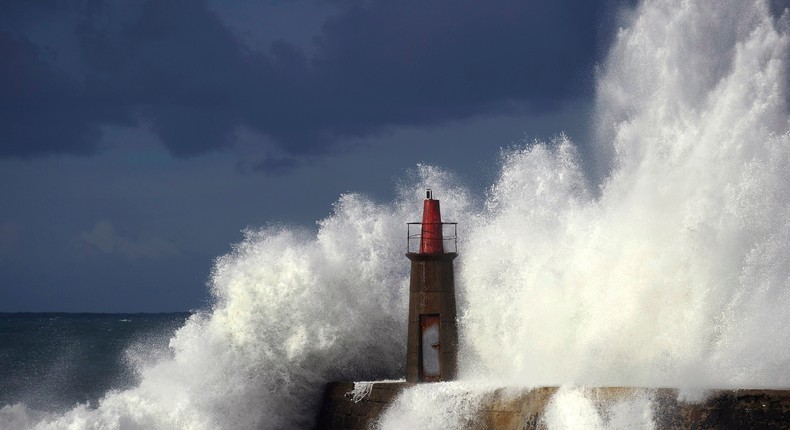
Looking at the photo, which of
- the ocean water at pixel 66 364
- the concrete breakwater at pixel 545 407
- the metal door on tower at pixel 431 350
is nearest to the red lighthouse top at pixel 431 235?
the metal door on tower at pixel 431 350

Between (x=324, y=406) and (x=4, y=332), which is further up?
(x=4, y=332)

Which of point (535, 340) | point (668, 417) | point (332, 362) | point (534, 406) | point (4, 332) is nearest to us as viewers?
point (668, 417)

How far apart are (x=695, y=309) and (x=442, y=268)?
4.54 metres

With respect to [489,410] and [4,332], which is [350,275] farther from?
[4,332]

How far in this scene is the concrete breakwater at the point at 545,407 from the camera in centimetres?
1235

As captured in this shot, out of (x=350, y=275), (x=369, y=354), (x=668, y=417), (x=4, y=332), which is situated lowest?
(x=668, y=417)

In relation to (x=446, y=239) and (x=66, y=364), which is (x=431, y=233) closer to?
(x=446, y=239)

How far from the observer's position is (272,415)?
17.9 m

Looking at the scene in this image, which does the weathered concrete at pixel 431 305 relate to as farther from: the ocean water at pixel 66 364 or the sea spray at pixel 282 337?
the ocean water at pixel 66 364

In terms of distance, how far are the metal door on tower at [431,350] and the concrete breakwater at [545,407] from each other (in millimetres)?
1276

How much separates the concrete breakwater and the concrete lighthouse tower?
49.5 inches

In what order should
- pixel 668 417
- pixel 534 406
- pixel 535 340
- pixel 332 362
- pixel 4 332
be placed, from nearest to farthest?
pixel 668 417 → pixel 534 406 → pixel 535 340 → pixel 332 362 → pixel 4 332

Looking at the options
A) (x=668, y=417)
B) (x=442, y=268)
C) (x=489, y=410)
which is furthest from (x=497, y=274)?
(x=668, y=417)

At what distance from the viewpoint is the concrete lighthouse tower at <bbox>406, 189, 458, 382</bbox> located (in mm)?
18312
